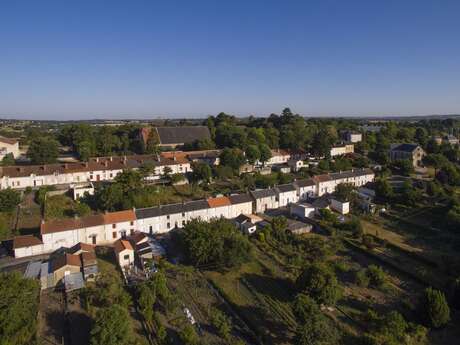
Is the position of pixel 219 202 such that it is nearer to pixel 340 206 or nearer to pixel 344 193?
pixel 340 206

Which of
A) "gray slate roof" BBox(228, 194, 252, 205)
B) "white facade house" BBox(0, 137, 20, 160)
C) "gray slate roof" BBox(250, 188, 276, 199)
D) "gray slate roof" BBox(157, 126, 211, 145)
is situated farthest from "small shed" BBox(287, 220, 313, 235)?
"white facade house" BBox(0, 137, 20, 160)

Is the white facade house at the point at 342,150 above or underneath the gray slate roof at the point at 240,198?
above

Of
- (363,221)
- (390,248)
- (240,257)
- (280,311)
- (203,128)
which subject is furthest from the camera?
(203,128)

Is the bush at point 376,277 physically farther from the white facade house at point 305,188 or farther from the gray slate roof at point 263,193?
the white facade house at point 305,188

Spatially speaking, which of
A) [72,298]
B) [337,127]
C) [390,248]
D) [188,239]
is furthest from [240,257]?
[337,127]

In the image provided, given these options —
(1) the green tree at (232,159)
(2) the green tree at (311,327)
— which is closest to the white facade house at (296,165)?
(1) the green tree at (232,159)

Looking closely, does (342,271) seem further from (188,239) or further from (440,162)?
(440,162)

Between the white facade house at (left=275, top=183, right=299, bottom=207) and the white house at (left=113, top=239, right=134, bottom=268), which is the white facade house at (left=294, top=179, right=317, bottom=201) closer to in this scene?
the white facade house at (left=275, top=183, right=299, bottom=207)
